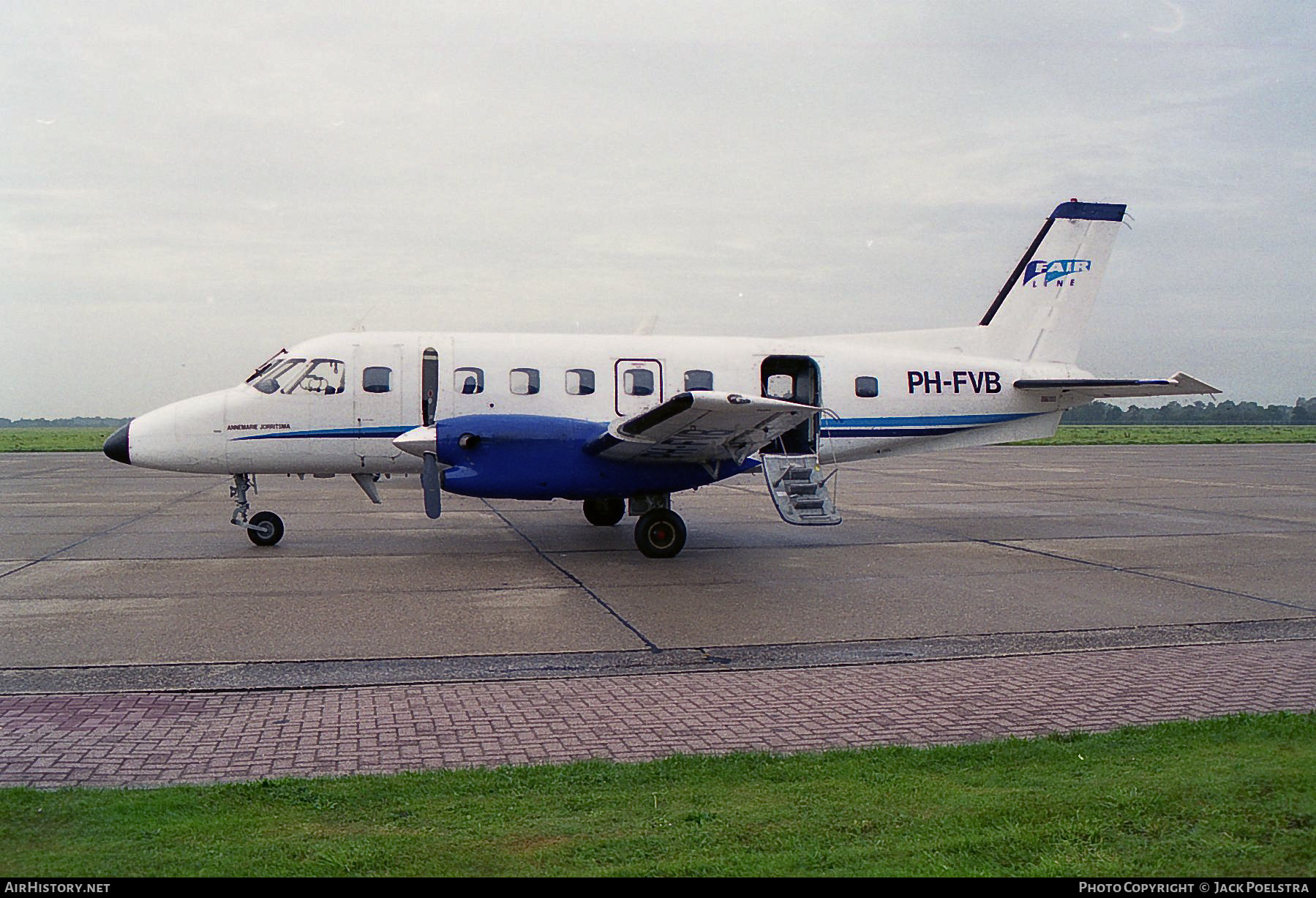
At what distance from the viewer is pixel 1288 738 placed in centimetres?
590

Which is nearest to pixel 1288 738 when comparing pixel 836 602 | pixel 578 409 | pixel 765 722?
pixel 765 722

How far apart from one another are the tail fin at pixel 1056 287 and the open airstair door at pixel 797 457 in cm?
363

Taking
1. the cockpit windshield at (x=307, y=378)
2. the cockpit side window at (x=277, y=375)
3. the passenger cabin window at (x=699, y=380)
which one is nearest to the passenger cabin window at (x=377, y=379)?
the cockpit windshield at (x=307, y=378)

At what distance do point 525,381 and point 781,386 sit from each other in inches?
157

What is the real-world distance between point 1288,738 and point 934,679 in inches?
96.7

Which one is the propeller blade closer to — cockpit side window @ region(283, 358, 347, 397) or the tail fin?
cockpit side window @ region(283, 358, 347, 397)

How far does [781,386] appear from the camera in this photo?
1625 centimetres

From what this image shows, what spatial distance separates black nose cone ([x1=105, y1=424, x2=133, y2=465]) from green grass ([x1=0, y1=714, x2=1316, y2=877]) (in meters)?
10.5

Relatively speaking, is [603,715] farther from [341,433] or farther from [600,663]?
[341,433]

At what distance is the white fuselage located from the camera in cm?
1470

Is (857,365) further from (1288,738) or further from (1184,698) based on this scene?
(1288,738)

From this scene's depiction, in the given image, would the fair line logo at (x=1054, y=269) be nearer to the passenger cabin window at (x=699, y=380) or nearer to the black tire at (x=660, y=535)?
the passenger cabin window at (x=699, y=380)

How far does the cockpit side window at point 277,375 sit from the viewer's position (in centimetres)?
1484

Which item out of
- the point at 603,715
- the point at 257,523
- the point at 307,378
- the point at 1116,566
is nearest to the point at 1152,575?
the point at 1116,566
